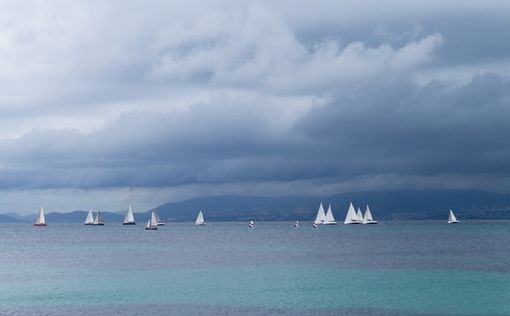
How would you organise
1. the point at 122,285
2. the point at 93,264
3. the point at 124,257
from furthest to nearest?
the point at 124,257
the point at 93,264
the point at 122,285

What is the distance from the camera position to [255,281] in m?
80.2

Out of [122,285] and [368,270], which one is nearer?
[122,285]

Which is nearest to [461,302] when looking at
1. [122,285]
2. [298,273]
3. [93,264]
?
[298,273]

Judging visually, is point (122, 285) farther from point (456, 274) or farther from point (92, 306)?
point (456, 274)

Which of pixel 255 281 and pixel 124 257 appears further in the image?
pixel 124 257

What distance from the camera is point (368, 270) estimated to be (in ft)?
308

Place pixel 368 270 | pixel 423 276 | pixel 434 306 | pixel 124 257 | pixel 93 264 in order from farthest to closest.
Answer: pixel 124 257, pixel 93 264, pixel 368 270, pixel 423 276, pixel 434 306

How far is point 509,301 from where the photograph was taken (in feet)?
205

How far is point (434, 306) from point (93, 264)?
64.5 metres

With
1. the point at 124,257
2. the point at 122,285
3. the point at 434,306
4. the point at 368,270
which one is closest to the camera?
the point at 434,306

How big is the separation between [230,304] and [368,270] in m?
36.0

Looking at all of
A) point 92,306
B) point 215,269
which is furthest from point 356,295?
point 215,269

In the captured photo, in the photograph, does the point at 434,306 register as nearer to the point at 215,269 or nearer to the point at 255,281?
the point at 255,281

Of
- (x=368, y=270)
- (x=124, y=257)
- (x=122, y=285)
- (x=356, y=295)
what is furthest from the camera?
(x=124, y=257)
